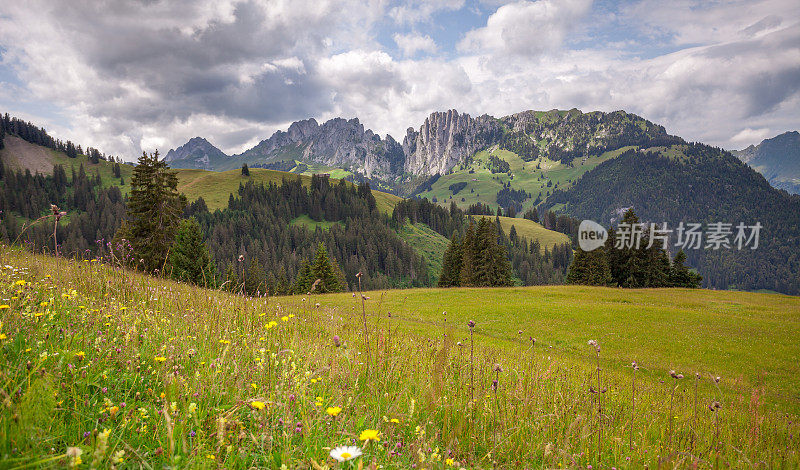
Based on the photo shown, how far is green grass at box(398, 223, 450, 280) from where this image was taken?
158m

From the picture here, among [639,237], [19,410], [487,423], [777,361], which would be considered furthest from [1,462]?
[639,237]

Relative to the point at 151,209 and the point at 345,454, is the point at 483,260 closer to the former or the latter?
the point at 151,209

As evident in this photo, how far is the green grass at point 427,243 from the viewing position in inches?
6225

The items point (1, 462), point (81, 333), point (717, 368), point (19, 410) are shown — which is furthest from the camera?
point (717, 368)

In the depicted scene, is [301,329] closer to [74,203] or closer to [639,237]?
[639,237]

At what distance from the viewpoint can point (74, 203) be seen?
175375mm

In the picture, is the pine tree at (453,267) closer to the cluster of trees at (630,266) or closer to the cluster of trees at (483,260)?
the cluster of trees at (483,260)

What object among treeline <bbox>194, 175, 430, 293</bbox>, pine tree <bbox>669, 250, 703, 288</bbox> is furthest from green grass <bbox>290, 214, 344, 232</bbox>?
pine tree <bbox>669, 250, 703, 288</bbox>

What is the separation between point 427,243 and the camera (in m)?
173

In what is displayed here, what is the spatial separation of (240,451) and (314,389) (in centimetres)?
169

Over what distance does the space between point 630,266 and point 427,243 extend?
118146 millimetres

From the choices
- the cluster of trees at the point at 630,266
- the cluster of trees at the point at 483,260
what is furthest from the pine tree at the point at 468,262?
the cluster of trees at the point at 630,266

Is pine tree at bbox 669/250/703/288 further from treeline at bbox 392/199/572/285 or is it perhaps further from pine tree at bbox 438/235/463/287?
treeline at bbox 392/199/572/285

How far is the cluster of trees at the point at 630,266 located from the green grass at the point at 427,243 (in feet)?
306
